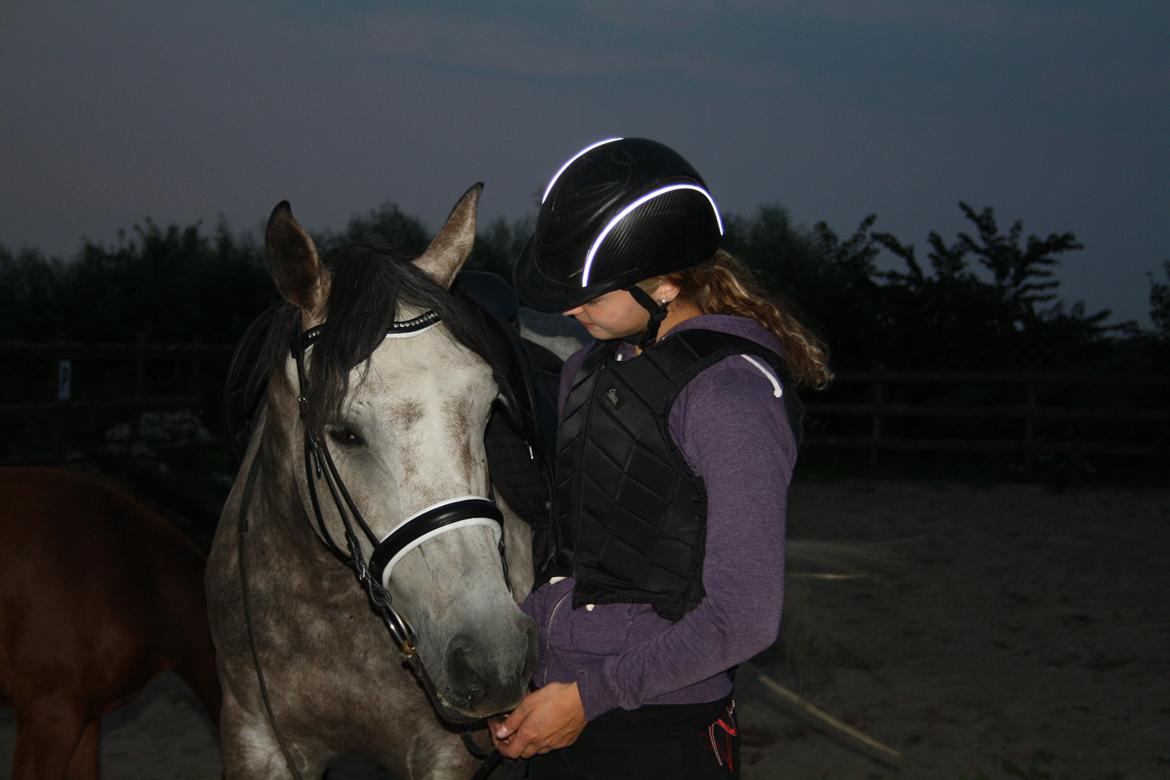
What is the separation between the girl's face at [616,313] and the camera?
5.52ft

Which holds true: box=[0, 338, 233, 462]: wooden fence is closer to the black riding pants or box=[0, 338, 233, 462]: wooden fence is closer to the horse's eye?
the horse's eye

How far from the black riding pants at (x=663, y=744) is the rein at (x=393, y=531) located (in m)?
0.30

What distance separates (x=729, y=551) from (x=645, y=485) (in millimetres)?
207

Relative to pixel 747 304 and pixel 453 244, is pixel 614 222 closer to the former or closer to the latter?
pixel 747 304

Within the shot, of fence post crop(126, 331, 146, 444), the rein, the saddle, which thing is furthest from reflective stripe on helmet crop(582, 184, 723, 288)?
fence post crop(126, 331, 146, 444)

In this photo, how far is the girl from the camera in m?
1.47

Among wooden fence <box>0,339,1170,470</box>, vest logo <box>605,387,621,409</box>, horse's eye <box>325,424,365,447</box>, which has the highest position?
vest logo <box>605,387,621,409</box>

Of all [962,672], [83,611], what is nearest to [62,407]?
[83,611]

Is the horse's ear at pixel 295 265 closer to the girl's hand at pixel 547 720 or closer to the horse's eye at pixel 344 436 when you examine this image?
the horse's eye at pixel 344 436

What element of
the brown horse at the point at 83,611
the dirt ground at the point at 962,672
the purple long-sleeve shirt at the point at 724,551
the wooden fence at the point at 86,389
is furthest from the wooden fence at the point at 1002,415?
the purple long-sleeve shirt at the point at 724,551

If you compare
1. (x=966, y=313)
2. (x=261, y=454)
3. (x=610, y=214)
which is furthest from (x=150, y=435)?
(x=966, y=313)

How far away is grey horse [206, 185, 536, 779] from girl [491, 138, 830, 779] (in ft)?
0.46

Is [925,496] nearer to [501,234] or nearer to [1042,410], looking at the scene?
[1042,410]

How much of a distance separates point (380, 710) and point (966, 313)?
14.3 m
